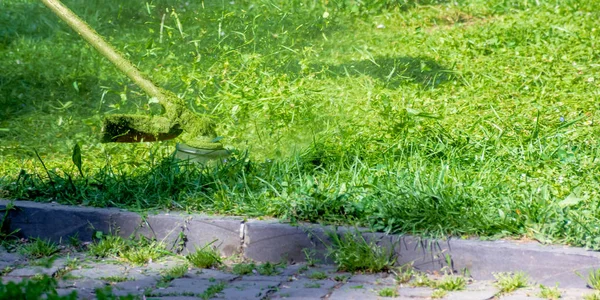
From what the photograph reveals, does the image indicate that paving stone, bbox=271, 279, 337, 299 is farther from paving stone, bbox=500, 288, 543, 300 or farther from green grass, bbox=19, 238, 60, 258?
green grass, bbox=19, 238, 60, 258

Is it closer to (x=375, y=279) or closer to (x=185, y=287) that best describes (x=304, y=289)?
(x=375, y=279)

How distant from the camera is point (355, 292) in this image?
3094 mm

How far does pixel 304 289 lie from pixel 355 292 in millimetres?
206

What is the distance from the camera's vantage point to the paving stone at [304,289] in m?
3.08

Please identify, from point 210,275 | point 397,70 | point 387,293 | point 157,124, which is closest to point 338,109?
point 397,70

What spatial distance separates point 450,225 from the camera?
11.2 ft

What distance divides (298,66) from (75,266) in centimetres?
339

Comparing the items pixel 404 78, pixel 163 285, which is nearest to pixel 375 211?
pixel 163 285

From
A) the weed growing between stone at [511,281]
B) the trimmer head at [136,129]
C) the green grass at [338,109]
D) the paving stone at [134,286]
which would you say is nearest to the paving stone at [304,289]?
the green grass at [338,109]

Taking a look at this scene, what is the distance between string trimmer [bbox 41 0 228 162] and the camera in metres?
4.30

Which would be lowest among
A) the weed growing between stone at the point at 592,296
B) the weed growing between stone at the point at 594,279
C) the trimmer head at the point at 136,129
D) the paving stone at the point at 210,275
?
the paving stone at the point at 210,275

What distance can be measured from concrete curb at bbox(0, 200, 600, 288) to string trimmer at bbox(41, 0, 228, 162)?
592 millimetres

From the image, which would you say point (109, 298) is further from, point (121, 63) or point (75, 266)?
point (121, 63)

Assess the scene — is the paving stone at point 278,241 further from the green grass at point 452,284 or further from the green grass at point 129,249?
the green grass at point 452,284
